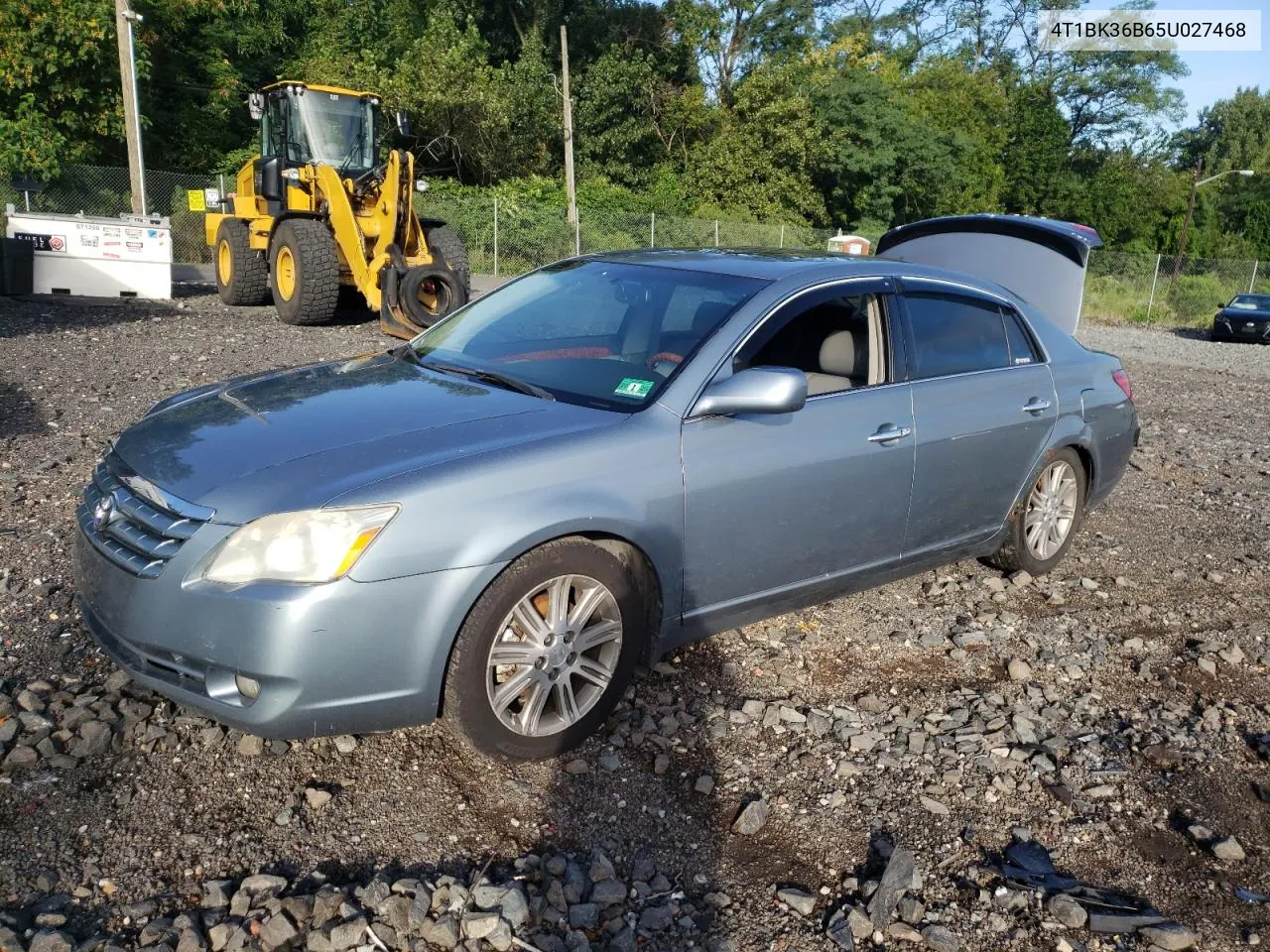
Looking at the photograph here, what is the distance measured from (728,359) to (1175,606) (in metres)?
2.88

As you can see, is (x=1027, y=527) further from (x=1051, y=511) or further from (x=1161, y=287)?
(x=1161, y=287)

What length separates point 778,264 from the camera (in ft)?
14.4

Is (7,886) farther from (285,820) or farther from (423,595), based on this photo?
(423,595)

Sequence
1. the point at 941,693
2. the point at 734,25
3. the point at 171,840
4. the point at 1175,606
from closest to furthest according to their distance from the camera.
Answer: the point at 171,840, the point at 941,693, the point at 1175,606, the point at 734,25

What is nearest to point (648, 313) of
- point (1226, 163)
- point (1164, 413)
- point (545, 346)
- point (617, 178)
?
point (545, 346)

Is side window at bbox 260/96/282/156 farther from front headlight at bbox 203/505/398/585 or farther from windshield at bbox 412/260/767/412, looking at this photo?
front headlight at bbox 203/505/398/585

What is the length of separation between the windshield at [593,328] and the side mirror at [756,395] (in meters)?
0.19

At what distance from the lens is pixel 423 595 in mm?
2963

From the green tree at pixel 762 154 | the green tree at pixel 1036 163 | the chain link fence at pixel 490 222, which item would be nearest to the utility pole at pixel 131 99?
the chain link fence at pixel 490 222

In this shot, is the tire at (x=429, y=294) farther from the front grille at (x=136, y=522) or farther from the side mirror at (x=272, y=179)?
the front grille at (x=136, y=522)

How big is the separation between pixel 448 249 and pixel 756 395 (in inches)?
431

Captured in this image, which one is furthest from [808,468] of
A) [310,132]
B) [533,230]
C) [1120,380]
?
[533,230]

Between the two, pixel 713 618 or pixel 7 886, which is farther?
pixel 713 618

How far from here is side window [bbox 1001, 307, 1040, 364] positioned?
5031 millimetres
